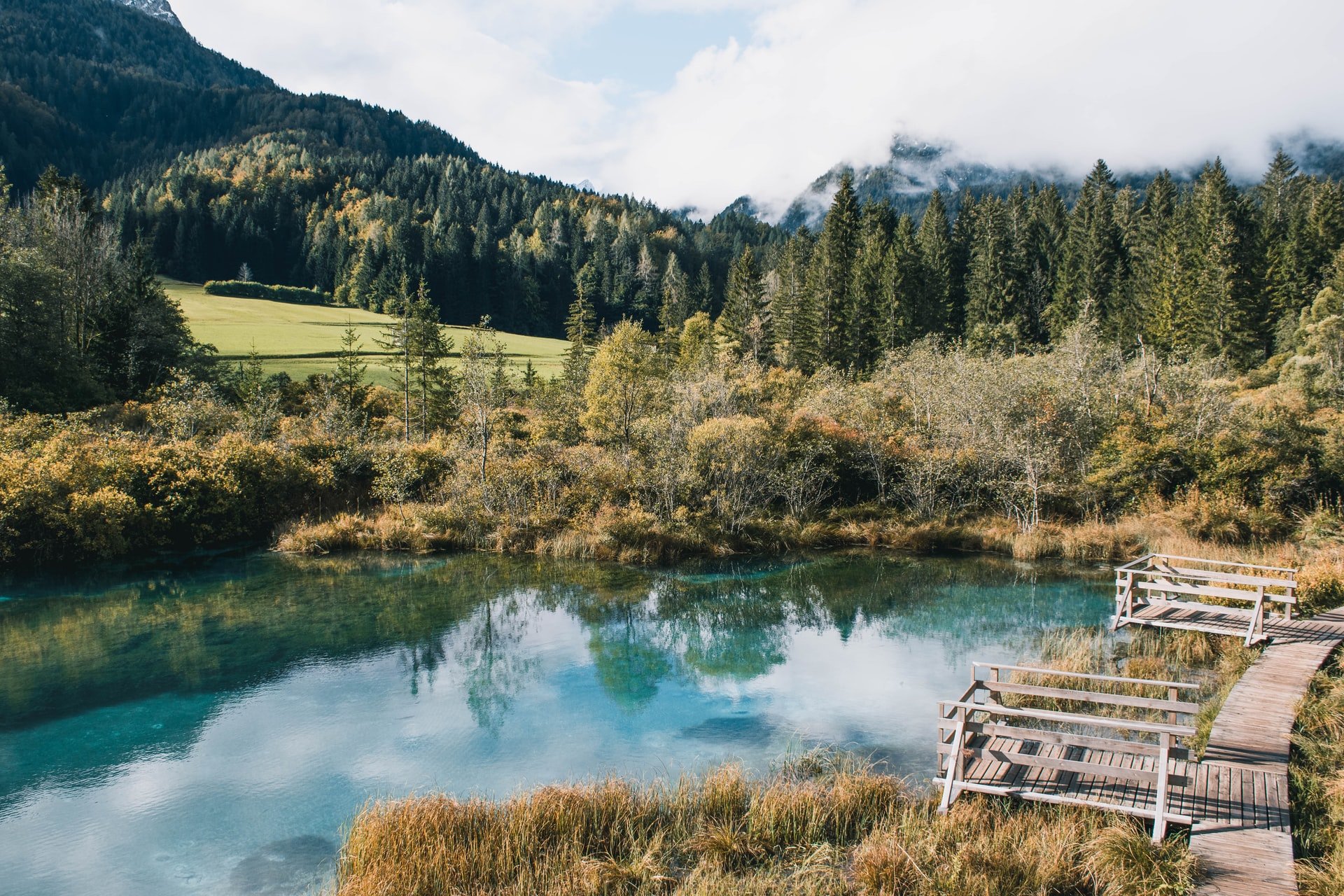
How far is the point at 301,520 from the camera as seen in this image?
33250mm

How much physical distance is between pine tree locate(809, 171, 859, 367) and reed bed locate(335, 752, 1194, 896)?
58.7 meters

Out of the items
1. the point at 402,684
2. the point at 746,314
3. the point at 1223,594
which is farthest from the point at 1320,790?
the point at 746,314

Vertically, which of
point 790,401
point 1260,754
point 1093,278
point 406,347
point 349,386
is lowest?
point 1260,754

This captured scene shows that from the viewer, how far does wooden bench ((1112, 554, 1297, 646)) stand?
17438 millimetres

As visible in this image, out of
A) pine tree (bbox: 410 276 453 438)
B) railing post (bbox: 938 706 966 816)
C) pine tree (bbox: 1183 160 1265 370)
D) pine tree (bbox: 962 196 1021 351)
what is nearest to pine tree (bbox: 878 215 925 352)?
pine tree (bbox: 962 196 1021 351)

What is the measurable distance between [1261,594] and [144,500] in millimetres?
35810

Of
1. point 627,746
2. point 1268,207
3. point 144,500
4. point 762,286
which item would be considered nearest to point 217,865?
point 627,746

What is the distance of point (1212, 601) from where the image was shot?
20.8 metres

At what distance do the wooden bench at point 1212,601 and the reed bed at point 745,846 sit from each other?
10242mm

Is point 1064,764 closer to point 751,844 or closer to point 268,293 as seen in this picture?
point 751,844

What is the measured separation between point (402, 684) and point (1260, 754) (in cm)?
1629

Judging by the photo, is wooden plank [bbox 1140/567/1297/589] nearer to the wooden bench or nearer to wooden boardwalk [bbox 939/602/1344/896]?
the wooden bench

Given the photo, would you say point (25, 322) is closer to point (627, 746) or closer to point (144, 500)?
point (144, 500)

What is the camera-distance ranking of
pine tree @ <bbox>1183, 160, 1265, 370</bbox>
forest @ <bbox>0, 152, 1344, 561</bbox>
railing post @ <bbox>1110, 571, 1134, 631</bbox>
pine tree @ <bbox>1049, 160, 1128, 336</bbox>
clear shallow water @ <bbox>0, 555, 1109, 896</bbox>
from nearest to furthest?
1. clear shallow water @ <bbox>0, 555, 1109, 896</bbox>
2. railing post @ <bbox>1110, 571, 1134, 631</bbox>
3. forest @ <bbox>0, 152, 1344, 561</bbox>
4. pine tree @ <bbox>1183, 160, 1265, 370</bbox>
5. pine tree @ <bbox>1049, 160, 1128, 336</bbox>
